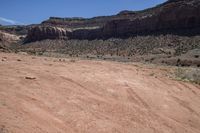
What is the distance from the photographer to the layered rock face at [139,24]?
185ft

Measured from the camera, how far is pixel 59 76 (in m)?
15.1

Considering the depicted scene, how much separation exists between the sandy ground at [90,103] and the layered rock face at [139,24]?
38970mm

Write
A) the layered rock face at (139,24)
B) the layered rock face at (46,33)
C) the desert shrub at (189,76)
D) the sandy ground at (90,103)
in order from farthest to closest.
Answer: the layered rock face at (46,33) < the layered rock face at (139,24) < the desert shrub at (189,76) < the sandy ground at (90,103)

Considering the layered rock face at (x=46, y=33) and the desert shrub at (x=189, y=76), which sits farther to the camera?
the layered rock face at (x=46, y=33)

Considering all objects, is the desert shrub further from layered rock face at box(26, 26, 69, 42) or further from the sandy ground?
layered rock face at box(26, 26, 69, 42)

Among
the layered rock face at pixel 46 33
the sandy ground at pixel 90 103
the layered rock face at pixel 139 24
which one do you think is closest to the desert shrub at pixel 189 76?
the sandy ground at pixel 90 103

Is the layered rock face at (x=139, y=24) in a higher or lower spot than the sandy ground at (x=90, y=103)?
higher

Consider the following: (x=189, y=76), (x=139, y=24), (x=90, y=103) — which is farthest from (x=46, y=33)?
(x=90, y=103)

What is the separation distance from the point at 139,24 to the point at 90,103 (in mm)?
53589

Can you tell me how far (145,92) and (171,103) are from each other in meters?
1.29

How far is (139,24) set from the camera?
64.6 meters

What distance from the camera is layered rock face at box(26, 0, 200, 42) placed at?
5651 cm

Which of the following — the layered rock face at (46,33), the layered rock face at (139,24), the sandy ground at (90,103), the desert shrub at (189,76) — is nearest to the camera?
the sandy ground at (90,103)

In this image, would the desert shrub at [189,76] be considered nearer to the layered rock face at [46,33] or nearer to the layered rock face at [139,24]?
the layered rock face at [139,24]
